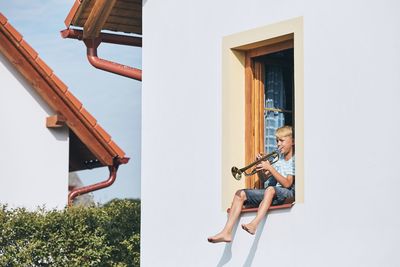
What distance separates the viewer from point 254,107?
13.2m

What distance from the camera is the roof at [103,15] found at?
1554 centimetres

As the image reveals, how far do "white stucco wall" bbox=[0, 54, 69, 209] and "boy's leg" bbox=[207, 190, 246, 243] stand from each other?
840 cm

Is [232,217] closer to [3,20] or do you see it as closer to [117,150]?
[3,20]

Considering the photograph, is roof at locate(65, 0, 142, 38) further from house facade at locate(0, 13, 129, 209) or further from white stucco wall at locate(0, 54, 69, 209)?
white stucco wall at locate(0, 54, 69, 209)

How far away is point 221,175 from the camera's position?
13.1 m

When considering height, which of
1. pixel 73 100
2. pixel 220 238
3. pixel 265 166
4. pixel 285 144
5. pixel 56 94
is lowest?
pixel 220 238

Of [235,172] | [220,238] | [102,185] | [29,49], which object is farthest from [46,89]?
[220,238]

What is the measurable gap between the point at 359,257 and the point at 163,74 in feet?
12.9

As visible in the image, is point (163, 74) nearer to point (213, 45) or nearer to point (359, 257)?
point (213, 45)

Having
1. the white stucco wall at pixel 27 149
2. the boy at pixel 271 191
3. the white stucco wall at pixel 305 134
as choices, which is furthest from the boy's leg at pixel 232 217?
the white stucco wall at pixel 27 149

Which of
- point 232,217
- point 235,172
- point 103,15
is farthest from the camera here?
point 103,15

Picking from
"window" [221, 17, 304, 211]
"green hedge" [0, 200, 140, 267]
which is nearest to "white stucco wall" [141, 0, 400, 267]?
"window" [221, 17, 304, 211]

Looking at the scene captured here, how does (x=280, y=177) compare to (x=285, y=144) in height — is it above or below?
below

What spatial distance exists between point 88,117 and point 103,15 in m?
5.02
